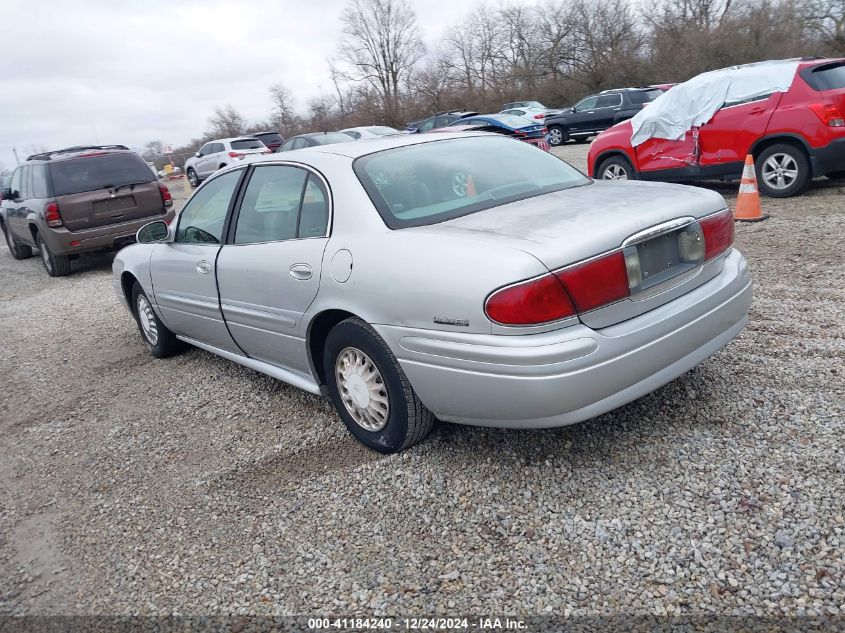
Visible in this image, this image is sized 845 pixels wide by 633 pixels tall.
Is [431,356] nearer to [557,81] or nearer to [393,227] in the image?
[393,227]

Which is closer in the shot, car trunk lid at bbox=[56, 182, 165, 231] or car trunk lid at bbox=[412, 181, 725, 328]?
car trunk lid at bbox=[412, 181, 725, 328]

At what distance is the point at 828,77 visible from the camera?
7594mm

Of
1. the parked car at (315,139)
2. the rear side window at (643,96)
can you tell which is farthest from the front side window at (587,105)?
Result: the parked car at (315,139)

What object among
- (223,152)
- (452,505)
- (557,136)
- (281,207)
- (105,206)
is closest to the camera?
(452,505)

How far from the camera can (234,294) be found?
387cm

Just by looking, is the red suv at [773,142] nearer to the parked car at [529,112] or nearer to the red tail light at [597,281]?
the red tail light at [597,281]

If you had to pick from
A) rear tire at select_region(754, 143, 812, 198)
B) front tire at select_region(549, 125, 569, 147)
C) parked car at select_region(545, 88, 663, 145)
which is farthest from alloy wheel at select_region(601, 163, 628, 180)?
front tire at select_region(549, 125, 569, 147)

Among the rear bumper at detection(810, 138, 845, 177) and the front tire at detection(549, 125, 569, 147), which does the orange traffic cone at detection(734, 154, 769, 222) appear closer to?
the rear bumper at detection(810, 138, 845, 177)

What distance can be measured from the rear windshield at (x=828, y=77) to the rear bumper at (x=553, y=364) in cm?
617

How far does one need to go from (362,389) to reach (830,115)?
22.7 ft

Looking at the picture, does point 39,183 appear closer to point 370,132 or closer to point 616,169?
point 616,169

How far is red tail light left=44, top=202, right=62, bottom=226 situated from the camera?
936cm

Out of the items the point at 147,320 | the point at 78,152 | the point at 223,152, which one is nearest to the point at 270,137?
the point at 223,152

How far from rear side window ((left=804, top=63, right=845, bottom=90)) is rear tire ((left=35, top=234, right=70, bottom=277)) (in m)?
10.3
